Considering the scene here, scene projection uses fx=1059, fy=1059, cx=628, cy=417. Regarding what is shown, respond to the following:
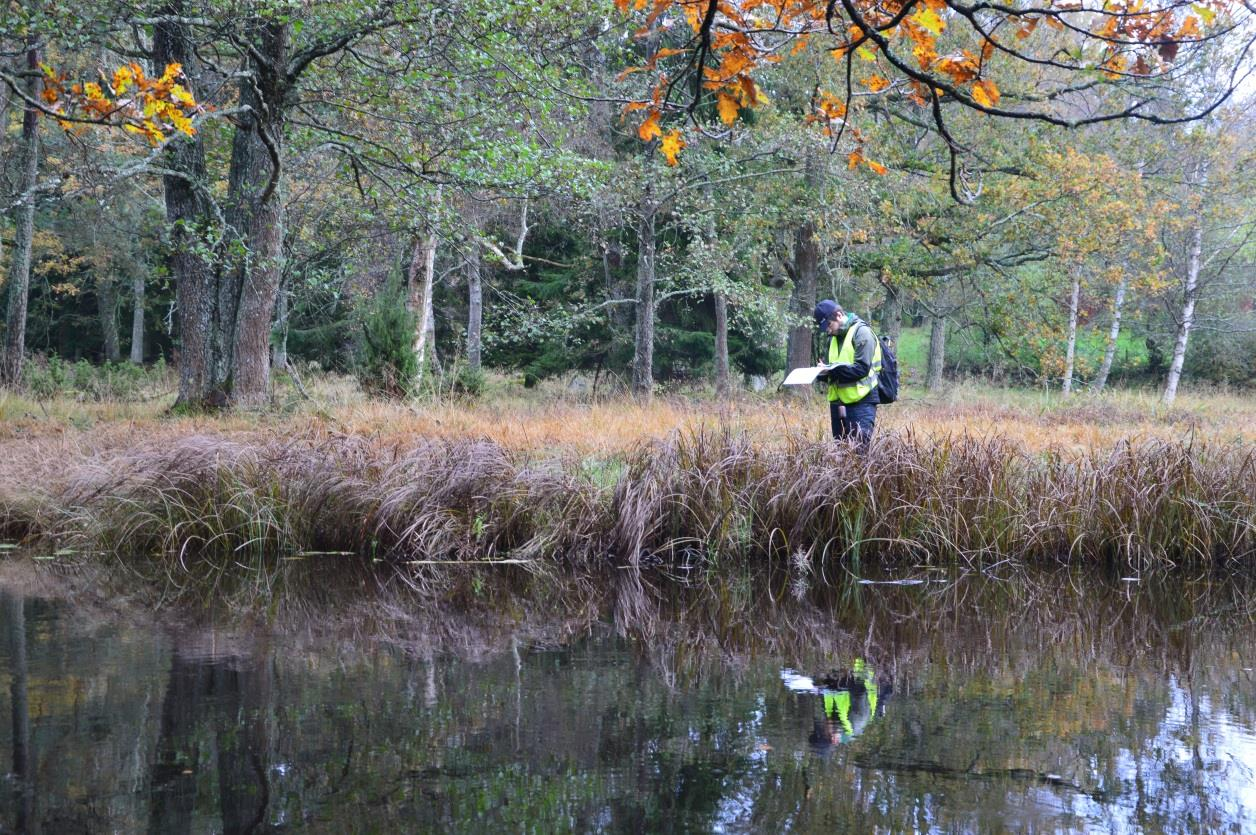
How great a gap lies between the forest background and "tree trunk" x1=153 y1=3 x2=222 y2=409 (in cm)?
4

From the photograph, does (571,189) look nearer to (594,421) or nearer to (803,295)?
A: (594,421)

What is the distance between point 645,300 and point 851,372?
11.5 m

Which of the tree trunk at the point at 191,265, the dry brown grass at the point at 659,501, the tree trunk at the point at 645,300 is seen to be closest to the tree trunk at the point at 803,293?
Result: the tree trunk at the point at 645,300

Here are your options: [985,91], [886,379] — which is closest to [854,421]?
[886,379]

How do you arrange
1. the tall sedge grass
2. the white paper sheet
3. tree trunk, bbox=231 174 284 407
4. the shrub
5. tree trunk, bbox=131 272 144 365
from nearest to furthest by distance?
the tall sedge grass, the white paper sheet, tree trunk, bbox=231 174 284 407, the shrub, tree trunk, bbox=131 272 144 365

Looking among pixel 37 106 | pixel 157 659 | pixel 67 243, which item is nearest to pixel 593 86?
pixel 37 106

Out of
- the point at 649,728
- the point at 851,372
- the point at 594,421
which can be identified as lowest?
the point at 649,728

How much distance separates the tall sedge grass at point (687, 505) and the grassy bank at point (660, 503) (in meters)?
0.01

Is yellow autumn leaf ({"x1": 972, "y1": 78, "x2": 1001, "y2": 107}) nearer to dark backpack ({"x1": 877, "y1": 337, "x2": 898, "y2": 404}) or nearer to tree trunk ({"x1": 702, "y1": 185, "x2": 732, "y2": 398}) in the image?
dark backpack ({"x1": 877, "y1": 337, "x2": 898, "y2": 404})

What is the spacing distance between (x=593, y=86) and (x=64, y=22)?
767 cm

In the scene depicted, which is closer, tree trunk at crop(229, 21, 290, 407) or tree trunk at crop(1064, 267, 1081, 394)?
tree trunk at crop(229, 21, 290, 407)

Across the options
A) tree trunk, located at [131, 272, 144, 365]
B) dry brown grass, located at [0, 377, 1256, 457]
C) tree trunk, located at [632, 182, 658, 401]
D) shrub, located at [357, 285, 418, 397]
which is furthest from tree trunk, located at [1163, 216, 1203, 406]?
tree trunk, located at [131, 272, 144, 365]

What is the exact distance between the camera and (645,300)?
1977cm

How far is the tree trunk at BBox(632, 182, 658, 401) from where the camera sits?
755 inches
